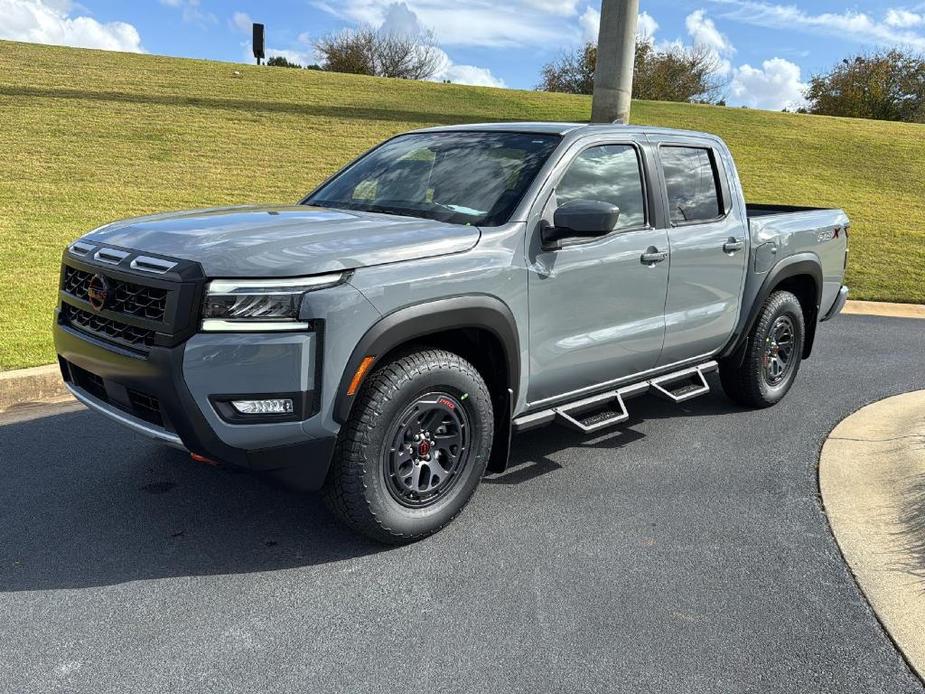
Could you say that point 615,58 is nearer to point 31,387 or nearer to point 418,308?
point 31,387

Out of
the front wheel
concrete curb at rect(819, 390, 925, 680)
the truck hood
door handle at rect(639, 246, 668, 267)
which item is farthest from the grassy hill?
concrete curb at rect(819, 390, 925, 680)

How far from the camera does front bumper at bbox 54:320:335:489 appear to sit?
300 centimetres

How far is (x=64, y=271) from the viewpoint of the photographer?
3.78m

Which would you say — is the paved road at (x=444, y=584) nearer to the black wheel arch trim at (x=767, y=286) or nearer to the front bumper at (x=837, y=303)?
the black wheel arch trim at (x=767, y=286)

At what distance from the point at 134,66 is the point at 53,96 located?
7.83 m

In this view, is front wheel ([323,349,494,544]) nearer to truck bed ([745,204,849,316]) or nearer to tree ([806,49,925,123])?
truck bed ([745,204,849,316])

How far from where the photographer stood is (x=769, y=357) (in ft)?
19.2

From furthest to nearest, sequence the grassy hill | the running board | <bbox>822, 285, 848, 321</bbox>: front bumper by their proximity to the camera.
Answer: the grassy hill, <bbox>822, 285, 848, 321</bbox>: front bumper, the running board

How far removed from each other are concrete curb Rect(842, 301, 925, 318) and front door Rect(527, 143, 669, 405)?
23.4 ft

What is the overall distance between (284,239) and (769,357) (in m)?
4.04

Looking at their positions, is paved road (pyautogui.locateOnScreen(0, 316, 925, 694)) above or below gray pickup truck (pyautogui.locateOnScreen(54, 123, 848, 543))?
below

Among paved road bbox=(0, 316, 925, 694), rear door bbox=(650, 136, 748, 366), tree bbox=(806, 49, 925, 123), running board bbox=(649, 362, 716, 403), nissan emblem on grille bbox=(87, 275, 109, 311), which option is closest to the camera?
paved road bbox=(0, 316, 925, 694)

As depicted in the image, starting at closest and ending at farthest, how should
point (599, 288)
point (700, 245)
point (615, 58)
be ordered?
point (599, 288), point (700, 245), point (615, 58)

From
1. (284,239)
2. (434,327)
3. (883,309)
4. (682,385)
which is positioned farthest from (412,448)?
(883,309)
